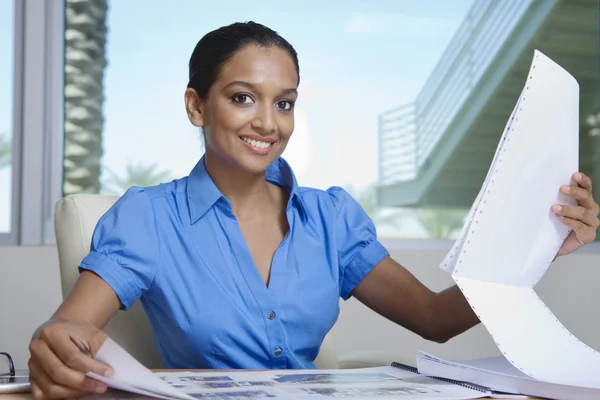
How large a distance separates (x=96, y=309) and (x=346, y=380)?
41cm

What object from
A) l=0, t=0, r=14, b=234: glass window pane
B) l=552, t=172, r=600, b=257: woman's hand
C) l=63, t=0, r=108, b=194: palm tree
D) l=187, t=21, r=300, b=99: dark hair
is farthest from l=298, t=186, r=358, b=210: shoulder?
l=0, t=0, r=14, b=234: glass window pane

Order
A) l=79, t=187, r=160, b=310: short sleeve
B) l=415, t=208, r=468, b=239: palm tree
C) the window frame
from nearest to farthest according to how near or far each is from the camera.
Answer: l=79, t=187, r=160, b=310: short sleeve, the window frame, l=415, t=208, r=468, b=239: palm tree

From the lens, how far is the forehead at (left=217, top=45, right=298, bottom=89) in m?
1.33

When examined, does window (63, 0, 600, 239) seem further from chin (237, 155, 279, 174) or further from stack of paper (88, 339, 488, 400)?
stack of paper (88, 339, 488, 400)

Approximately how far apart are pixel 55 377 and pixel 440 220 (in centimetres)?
222

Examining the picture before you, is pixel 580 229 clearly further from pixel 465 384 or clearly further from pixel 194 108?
pixel 194 108

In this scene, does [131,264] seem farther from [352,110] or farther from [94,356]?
[352,110]

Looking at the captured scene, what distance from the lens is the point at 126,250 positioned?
4.04 ft

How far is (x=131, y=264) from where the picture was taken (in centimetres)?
123

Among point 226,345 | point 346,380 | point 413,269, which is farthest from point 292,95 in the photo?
point 413,269

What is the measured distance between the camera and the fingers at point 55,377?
84 centimetres

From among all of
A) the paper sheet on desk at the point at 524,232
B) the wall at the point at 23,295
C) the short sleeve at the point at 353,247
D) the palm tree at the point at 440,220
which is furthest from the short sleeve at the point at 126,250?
the palm tree at the point at 440,220

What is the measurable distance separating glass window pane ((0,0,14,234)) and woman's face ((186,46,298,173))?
4.83 feet

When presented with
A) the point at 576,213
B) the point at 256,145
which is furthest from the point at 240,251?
the point at 576,213
